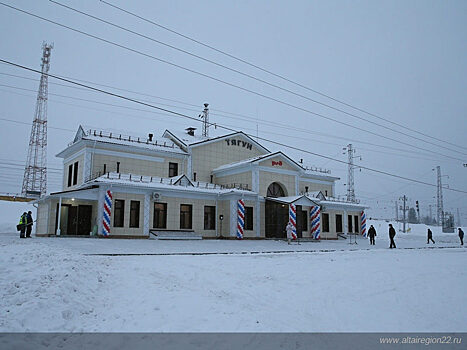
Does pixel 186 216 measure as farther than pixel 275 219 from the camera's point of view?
No

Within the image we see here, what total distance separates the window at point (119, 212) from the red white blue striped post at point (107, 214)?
32.2 inches

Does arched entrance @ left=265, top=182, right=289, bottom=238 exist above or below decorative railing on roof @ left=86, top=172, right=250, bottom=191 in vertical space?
below

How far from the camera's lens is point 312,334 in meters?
7.69

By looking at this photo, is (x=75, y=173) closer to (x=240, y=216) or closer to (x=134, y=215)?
(x=134, y=215)

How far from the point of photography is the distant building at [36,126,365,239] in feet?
89.4

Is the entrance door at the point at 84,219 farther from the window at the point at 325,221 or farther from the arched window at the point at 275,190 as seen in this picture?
the window at the point at 325,221

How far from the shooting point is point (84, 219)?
27.5 m

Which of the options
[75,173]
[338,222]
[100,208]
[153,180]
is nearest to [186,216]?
[153,180]

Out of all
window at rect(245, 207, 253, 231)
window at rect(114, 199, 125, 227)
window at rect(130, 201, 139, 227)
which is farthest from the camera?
window at rect(245, 207, 253, 231)

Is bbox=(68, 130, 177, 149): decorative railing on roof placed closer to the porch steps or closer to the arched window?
the porch steps

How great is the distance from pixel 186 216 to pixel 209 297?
21.6 metres

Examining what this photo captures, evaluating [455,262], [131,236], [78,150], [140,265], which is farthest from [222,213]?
[140,265]

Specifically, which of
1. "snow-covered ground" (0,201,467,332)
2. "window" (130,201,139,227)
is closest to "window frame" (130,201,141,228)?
"window" (130,201,139,227)

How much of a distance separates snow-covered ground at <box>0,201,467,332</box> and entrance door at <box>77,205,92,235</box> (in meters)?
15.8
